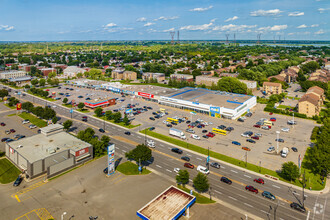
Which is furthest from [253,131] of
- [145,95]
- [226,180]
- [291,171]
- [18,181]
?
[18,181]

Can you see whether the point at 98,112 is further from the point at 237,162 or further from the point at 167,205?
the point at 167,205

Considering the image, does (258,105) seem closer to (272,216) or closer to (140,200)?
(272,216)

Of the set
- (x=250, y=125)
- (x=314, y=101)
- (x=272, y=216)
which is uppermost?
(x=314, y=101)

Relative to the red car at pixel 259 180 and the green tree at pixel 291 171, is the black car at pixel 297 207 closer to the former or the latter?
the red car at pixel 259 180

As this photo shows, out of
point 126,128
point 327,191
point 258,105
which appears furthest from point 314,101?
point 126,128

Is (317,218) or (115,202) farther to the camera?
(115,202)

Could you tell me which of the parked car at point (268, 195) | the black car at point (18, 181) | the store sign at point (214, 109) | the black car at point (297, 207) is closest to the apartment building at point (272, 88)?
the store sign at point (214, 109)

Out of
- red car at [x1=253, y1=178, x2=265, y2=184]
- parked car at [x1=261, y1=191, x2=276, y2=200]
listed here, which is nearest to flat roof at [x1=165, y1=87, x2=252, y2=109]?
red car at [x1=253, y1=178, x2=265, y2=184]
